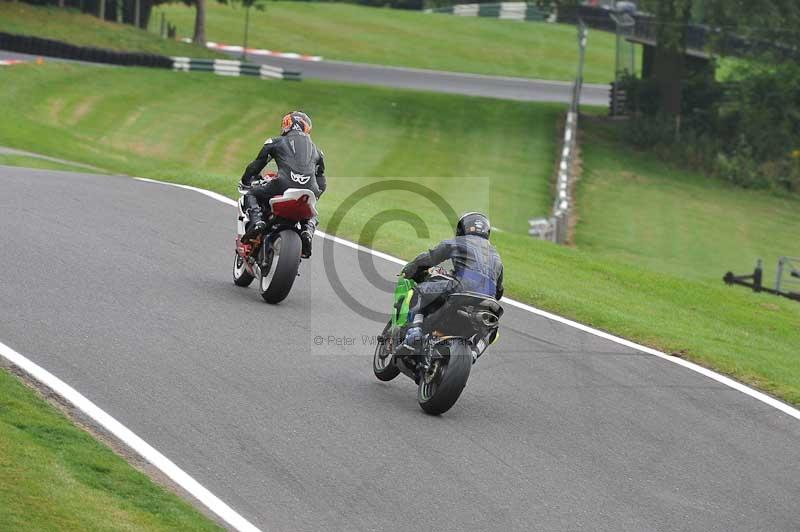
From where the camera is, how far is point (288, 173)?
45.7 feet

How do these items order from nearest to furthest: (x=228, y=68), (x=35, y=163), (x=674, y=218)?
(x=35, y=163)
(x=674, y=218)
(x=228, y=68)

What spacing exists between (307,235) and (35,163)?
12.1 metres

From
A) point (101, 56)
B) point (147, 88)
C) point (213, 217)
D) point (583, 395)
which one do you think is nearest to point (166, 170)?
point (213, 217)

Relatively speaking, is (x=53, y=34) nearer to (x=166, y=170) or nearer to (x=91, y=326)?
(x=166, y=170)

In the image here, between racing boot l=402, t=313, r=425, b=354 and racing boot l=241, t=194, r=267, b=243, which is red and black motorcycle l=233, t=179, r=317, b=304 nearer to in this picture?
racing boot l=241, t=194, r=267, b=243

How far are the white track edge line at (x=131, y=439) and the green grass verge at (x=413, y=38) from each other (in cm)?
5751

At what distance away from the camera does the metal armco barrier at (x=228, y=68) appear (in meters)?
49.2

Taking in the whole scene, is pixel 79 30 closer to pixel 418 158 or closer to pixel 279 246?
pixel 418 158

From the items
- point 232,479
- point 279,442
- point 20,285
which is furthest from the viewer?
point 20,285

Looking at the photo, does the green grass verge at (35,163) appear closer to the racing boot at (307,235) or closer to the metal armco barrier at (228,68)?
the racing boot at (307,235)

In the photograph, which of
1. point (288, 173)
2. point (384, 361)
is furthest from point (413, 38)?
point (384, 361)

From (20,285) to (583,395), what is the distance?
5.95m

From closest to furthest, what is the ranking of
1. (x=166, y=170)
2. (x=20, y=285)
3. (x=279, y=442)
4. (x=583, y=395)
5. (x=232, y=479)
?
(x=232, y=479), (x=279, y=442), (x=583, y=395), (x=20, y=285), (x=166, y=170)

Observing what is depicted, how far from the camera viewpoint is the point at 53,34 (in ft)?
165
